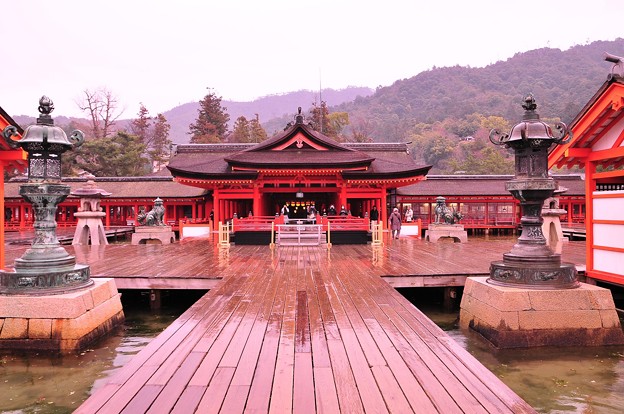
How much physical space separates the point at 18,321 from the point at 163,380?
4.84 metres

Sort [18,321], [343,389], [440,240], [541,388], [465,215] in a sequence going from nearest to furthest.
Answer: [343,389] < [541,388] < [18,321] < [440,240] < [465,215]

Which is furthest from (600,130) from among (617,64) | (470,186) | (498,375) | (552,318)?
(470,186)

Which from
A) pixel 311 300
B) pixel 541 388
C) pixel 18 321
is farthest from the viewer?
pixel 311 300

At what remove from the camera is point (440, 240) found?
890 inches

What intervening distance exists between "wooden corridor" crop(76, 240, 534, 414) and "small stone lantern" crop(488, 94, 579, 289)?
234 centimetres

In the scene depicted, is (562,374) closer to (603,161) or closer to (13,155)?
(603,161)

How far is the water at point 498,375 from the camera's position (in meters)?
6.12

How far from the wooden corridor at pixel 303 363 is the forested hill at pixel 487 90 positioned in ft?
336

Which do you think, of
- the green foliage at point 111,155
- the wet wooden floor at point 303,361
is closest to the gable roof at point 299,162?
the wet wooden floor at point 303,361

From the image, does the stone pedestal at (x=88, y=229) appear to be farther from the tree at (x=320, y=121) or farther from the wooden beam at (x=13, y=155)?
the tree at (x=320, y=121)

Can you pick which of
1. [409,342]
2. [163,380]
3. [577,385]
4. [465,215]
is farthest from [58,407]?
[465,215]

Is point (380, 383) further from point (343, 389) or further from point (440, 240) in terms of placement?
point (440, 240)

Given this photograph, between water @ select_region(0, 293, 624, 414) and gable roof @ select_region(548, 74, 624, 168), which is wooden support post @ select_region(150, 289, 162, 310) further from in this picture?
gable roof @ select_region(548, 74, 624, 168)

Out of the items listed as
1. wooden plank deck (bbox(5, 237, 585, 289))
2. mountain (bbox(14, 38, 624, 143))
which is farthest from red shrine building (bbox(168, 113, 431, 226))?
mountain (bbox(14, 38, 624, 143))
